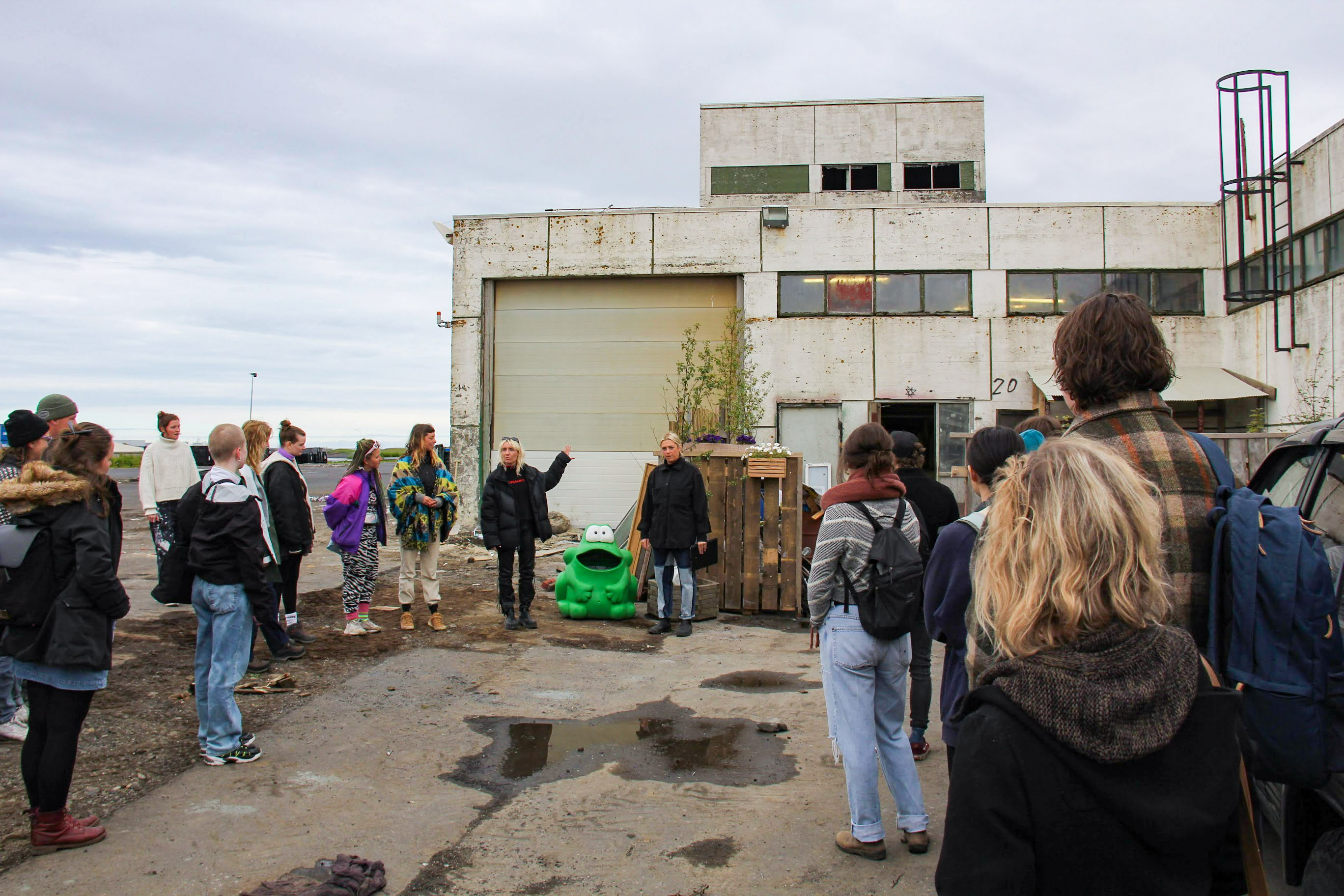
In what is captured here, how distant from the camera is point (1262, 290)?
14.5 meters

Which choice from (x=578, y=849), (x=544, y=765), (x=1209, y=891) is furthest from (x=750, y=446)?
(x=1209, y=891)

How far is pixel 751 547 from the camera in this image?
9.70 m

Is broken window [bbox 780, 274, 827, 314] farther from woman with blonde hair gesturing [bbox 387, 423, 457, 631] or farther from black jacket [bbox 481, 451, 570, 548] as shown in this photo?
woman with blonde hair gesturing [bbox 387, 423, 457, 631]

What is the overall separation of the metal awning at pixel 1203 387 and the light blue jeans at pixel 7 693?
1436 cm

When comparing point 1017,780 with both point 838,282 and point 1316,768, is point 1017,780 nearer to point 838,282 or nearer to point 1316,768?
point 1316,768

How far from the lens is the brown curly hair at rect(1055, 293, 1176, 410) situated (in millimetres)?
2357

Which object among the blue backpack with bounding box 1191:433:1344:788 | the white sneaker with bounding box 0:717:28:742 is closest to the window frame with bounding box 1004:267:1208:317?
the blue backpack with bounding box 1191:433:1344:788

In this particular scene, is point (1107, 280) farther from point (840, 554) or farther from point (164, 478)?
point (164, 478)

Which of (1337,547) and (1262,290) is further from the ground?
(1262,290)

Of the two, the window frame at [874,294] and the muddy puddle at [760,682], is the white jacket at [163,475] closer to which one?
the muddy puddle at [760,682]

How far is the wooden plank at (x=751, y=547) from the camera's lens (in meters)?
9.58

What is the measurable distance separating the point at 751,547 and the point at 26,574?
22.9 ft

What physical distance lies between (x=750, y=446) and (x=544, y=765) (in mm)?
5773

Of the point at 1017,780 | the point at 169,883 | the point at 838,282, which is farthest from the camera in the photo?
the point at 838,282
